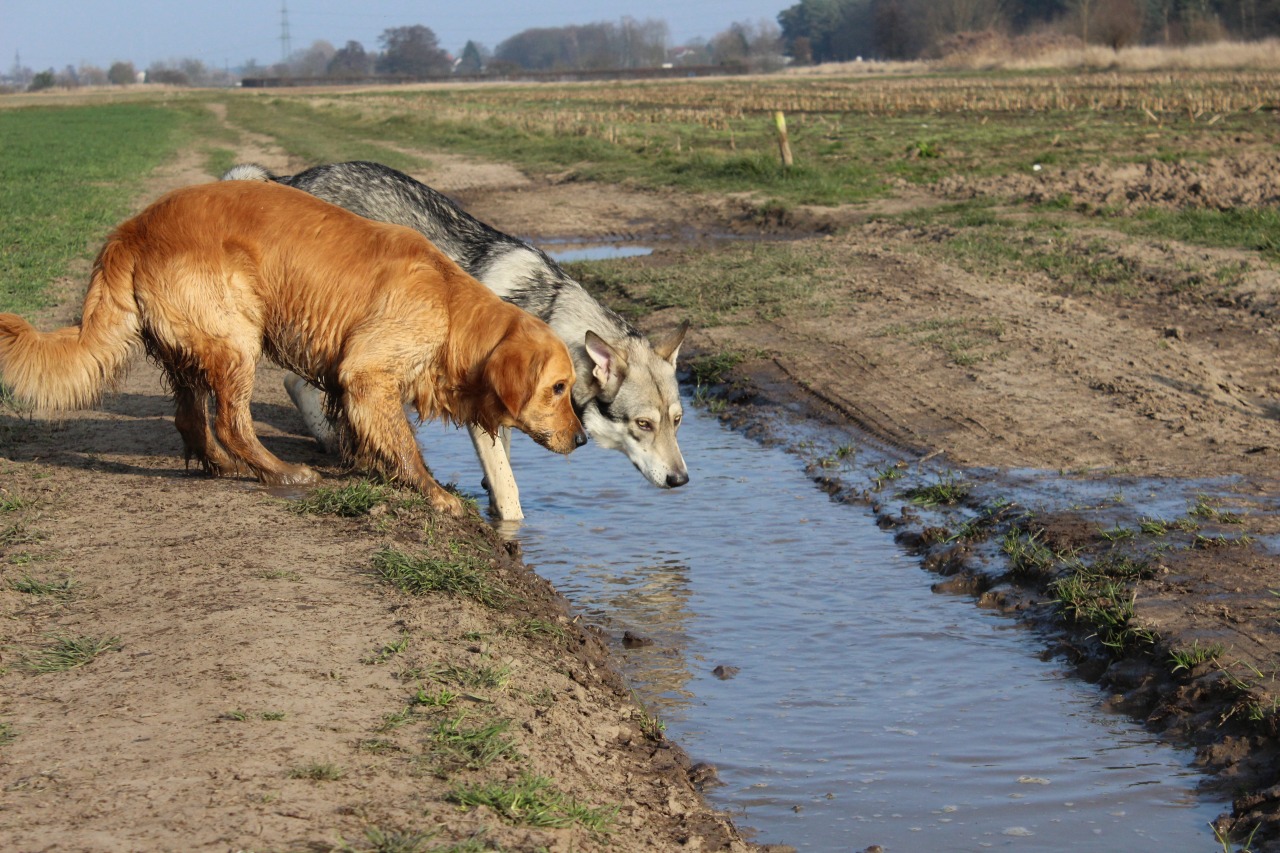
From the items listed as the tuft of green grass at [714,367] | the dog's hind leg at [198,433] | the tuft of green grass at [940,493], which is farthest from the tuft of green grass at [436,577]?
the tuft of green grass at [714,367]

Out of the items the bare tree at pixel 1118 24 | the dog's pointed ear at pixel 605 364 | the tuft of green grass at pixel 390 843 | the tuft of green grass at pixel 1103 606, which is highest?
the bare tree at pixel 1118 24

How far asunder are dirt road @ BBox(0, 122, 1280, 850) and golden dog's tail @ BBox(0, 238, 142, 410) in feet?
1.93

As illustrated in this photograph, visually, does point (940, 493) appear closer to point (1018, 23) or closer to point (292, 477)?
point (292, 477)

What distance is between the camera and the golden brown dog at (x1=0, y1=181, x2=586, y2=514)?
6363 millimetres

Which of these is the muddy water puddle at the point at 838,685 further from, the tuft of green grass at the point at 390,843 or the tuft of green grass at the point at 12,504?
the tuft of green grass at the point at 12,504

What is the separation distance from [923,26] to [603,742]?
153m

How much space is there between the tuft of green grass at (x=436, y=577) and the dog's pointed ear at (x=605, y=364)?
1.67m

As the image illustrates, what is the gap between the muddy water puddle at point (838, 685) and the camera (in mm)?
4312

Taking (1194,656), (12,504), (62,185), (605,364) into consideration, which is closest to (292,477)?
(12,504)

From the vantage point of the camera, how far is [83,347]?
6395 millimetres

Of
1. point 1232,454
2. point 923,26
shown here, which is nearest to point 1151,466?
point 1232,454

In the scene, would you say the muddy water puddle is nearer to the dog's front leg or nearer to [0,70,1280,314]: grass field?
the dog's front leg

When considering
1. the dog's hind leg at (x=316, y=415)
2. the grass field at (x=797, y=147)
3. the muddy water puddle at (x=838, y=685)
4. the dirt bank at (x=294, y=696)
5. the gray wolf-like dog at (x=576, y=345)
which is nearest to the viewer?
the dirt bank at (x=294, y=696)

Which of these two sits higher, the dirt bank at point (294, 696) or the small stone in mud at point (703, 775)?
the dirt bank at point (294, 696)
